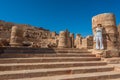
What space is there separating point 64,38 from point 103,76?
1375 centimetres

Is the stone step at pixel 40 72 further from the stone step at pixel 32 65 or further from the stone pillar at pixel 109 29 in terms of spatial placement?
the stone pillar at pixel 109 29

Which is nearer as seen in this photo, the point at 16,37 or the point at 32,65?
the point at 32,65

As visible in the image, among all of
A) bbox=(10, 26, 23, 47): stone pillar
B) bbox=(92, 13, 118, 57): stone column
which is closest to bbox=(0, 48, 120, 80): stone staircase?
bbox=(92, 13, 118, 57): stone column

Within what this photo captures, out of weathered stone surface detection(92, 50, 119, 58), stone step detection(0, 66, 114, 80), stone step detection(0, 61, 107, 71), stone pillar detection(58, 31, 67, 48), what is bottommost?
stone step detection(0, 66, 114, 80)

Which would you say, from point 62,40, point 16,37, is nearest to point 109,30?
point 16,37

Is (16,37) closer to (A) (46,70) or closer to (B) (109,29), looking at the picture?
(B) (109,29)

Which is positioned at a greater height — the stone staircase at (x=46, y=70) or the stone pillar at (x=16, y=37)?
the stone pillar at (x=16, y=37)

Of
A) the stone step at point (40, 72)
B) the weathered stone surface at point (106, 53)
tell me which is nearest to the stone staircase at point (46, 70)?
the stone step at point (40, 72)

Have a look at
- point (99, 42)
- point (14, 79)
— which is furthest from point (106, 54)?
point (14, 79)

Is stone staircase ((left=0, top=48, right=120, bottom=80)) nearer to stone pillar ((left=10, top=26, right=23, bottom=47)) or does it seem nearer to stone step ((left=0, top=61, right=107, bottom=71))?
stone step ((left=0, top=61, right=107, bottom=71))

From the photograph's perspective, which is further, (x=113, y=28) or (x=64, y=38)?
(x=64, y=38)

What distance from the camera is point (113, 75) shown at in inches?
211

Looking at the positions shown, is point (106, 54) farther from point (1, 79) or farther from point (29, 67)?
point (1, 79)

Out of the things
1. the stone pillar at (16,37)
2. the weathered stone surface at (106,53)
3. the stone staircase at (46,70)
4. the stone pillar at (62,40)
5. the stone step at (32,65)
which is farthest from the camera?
the stone pillar at (62,40)
